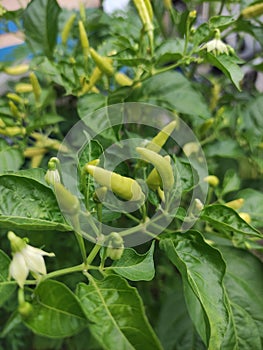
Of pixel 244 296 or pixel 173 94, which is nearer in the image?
pixel 244 296

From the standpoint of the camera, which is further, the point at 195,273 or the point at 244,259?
the point at 244,259

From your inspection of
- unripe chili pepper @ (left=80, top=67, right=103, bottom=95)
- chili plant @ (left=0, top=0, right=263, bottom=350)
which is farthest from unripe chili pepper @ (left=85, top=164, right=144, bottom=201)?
unripe chili pepper @ (left=80, top=67, right=103, bottom=95)

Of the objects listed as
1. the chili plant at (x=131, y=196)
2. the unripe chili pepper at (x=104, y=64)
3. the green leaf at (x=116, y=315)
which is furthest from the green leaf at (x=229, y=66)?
the green leaf at (x=116, y=315)

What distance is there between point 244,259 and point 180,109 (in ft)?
0.65

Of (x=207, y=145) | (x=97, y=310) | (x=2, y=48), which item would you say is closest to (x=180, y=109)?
(x=207, y=145)

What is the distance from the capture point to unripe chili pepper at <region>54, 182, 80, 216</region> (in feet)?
1.13

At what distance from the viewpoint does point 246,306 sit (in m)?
0.48

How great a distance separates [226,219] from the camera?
17.1 inches

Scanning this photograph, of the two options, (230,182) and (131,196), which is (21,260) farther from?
(230,182)

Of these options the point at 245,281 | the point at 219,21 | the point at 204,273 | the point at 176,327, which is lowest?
the point at 176,327

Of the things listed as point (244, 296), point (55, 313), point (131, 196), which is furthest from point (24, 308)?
point (244, 296)

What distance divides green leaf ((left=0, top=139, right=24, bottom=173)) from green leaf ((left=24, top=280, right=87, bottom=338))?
Result: 24 centimetres

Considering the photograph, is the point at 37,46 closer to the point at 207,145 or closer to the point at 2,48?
the point at 207,145

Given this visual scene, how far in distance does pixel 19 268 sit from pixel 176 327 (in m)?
0.34
